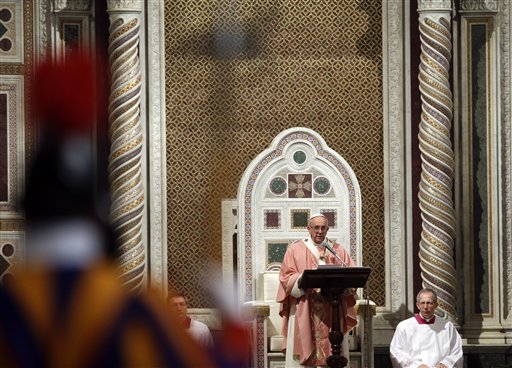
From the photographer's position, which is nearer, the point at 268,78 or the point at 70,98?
the point at 70,98

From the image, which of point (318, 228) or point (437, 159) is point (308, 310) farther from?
point (437, 159)

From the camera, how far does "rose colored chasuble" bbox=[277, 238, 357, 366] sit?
11.0m

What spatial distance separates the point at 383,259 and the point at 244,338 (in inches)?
439

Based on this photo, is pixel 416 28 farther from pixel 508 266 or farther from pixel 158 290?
pixel 158 290

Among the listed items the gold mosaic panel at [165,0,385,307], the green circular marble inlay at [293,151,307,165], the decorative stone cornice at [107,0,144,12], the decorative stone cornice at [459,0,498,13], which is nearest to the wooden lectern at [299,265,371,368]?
the gold mosaic panel at [165,0,385,307]

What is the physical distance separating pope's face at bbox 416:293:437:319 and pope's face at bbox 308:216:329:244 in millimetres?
1002

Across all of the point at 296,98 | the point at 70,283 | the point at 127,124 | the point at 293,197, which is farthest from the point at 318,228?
the point at 70,283

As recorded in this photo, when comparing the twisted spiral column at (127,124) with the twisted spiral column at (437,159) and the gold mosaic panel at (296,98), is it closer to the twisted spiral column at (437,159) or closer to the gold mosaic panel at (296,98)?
the gold mosaic panel at (296,98)

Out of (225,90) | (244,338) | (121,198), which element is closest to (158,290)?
(244,338)

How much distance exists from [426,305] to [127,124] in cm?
318

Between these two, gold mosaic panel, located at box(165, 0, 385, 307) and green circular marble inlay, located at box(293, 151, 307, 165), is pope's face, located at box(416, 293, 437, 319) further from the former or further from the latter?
green circular marble inlay, located at box(293, 151, 307, 165)

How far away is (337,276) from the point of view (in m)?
10.1

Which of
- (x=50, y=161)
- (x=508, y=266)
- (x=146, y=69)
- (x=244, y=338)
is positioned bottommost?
(x=508, y=266)

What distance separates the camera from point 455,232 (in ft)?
40.9
